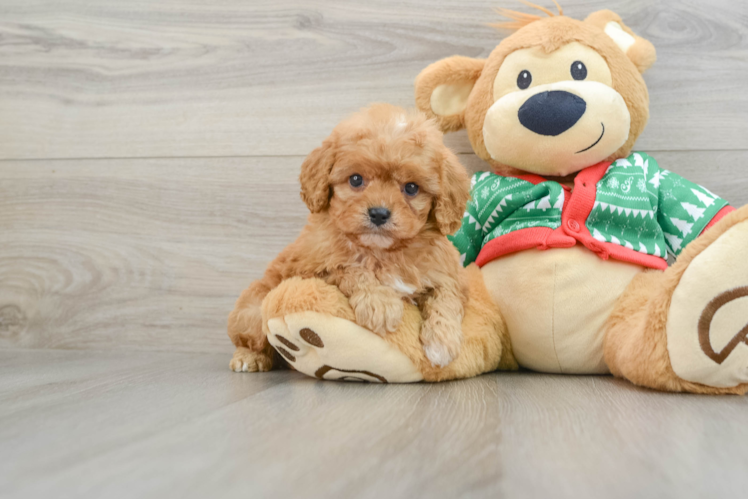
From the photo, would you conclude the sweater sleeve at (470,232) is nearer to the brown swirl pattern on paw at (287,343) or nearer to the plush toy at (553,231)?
the plush toy at (553,231)

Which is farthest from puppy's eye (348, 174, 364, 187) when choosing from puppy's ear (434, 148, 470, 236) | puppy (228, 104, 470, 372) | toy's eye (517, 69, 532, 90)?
toy's eye (517, 69, 532, 90)

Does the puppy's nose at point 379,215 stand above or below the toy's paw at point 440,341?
above

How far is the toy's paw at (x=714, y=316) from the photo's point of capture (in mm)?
958

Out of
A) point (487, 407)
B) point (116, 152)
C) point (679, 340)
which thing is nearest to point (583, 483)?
point (487, 407)

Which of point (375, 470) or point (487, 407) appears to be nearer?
point (375, 470)

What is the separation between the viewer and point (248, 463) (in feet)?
2.17

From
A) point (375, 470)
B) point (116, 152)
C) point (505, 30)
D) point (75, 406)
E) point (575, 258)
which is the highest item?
point (505, 30)

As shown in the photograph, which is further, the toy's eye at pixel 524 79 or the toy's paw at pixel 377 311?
the toy's eye at pixel 524 79

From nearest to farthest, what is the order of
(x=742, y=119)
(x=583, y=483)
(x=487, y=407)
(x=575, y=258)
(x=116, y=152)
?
(x=583, y=483), (x=487, y=407), (x=575, y=258), (x=742, y=119), (x=116, y=152)

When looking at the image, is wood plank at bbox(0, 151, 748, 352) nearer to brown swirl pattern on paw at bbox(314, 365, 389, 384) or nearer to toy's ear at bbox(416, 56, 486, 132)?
toy's ear at bbox(416, 56, 486, 132)

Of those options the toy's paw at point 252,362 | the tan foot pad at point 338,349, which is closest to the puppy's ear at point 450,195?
the tan foot pad at point 338,349

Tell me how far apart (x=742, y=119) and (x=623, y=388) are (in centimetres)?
90

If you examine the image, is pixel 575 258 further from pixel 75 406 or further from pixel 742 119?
pixel 75 406

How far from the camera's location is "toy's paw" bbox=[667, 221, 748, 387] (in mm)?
958
